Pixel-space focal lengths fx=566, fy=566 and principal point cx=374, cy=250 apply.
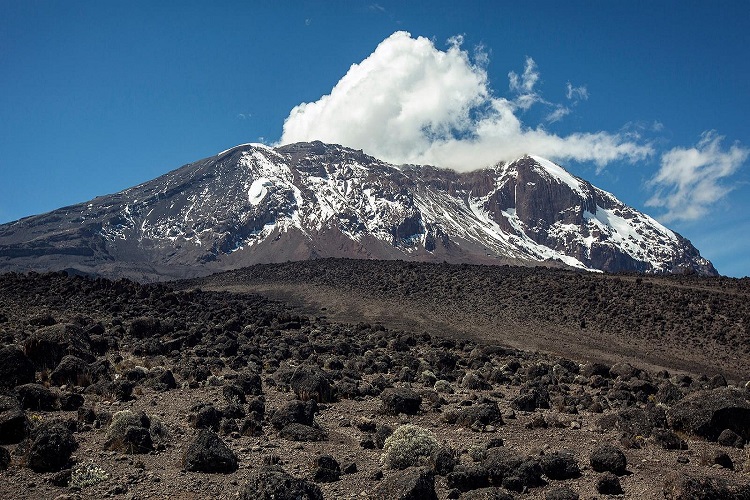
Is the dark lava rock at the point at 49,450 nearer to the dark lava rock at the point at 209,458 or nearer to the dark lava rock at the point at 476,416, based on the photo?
the dark lava rock at the point at 209,458

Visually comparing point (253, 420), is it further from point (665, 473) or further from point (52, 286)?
point (52, 286)

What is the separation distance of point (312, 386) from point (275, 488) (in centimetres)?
1025

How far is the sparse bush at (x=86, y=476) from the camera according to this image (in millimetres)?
10242

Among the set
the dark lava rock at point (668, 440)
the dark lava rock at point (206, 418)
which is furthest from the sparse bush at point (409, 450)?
the dark lava rock at point (668, 440)

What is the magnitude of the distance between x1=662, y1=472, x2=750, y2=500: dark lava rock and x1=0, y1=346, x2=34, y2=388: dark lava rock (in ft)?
56.2

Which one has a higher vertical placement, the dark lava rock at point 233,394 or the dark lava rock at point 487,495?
the dark lava rock at point 487,495

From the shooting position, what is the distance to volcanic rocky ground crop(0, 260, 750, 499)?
10.8 m

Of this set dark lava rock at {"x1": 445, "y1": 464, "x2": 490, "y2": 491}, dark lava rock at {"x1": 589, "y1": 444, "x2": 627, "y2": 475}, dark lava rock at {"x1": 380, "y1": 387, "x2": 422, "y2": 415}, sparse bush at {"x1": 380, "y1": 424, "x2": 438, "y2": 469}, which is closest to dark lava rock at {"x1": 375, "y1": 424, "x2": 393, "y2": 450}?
sparse bush at {"x1": 380, "y1": 424, "x2": 438, "y2": 469}

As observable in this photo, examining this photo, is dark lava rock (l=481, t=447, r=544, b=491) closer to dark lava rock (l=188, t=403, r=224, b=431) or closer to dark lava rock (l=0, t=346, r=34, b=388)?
dark lava rock (l=188, t=403, r=224, b=431)

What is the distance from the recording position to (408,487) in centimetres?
979

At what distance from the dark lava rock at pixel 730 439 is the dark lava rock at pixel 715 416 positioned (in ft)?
1.48

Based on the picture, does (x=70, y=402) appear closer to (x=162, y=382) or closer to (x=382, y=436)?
(x=162, y=382)

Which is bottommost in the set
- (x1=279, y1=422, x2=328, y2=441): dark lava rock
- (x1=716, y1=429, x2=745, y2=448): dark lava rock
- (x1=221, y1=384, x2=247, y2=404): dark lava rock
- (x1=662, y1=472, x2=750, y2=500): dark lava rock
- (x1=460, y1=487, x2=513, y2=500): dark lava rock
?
(x1=279, y1=422, x2=328, y2=441): dark lava rock

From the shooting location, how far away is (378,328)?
4162 centimetres
